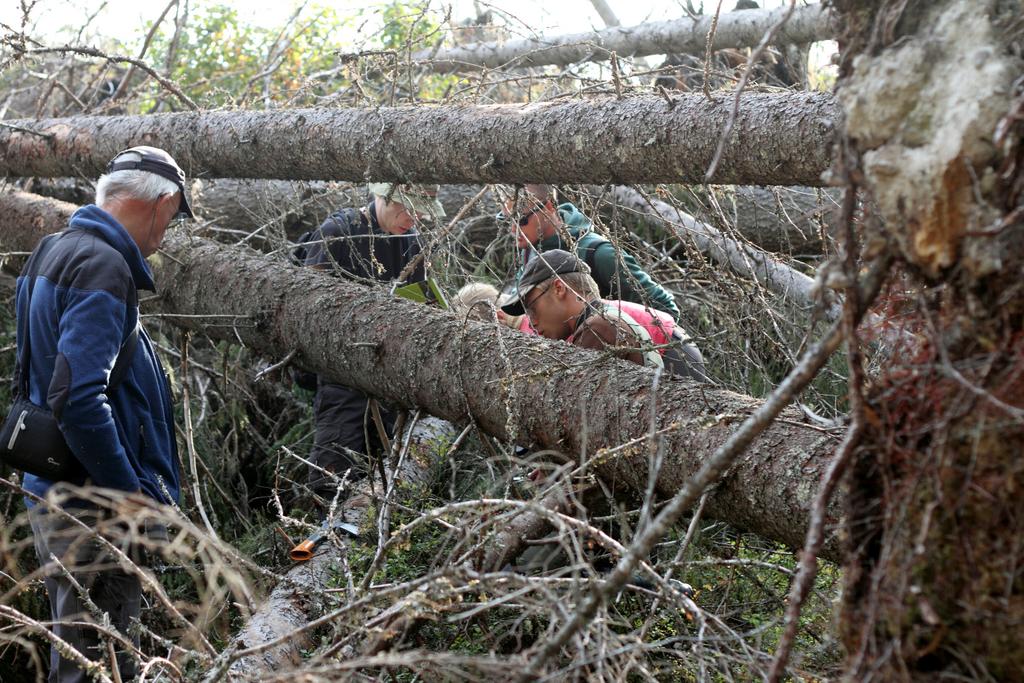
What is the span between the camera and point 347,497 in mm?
4062

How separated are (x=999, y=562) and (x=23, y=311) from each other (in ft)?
10.1

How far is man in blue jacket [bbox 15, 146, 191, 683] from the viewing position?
120 inches

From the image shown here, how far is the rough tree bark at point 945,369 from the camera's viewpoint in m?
1.33

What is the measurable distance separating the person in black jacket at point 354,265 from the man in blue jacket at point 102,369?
32.9 inches

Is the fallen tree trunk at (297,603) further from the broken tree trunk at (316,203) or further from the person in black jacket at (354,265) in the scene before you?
the broken tree trunk at (316,203)

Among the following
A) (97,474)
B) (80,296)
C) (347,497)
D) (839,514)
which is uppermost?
(80,296)

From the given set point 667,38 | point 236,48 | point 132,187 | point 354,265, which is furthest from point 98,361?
point 236,48

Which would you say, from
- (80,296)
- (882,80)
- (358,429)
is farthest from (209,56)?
(882,80)

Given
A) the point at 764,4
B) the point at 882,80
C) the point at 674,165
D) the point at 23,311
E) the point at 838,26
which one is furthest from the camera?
the point at 764,4

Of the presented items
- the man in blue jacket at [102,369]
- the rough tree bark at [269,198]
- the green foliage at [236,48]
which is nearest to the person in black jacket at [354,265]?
the rough tree bark at [269,198]

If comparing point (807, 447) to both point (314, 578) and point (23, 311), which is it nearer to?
point (314, 578)

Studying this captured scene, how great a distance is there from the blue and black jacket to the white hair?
116 mm

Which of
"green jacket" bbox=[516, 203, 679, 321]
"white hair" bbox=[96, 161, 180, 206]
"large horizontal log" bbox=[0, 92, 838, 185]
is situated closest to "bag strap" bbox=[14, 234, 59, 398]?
"white hair" bbox=[96, 161, 180, 206]

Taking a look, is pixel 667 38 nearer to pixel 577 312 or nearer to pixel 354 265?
pixel 354 265
